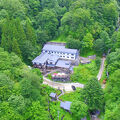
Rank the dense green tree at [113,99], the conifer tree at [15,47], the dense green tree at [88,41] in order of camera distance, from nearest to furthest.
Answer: the dense green tree at [113,99], the conifer tree at [15,47], the dense green tree at [88,41]

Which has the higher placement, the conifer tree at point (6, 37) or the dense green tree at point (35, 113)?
the conifer tree at point (6, 37)

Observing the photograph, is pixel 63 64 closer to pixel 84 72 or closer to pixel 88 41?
pixel 84 72

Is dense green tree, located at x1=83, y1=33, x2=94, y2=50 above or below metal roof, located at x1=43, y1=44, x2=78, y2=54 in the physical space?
above

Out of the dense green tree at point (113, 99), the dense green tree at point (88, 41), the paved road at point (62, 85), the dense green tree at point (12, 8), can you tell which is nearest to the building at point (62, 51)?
the dense green tree at point (88, 41)

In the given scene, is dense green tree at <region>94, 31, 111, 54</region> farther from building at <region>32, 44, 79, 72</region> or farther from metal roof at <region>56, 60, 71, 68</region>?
metal roof at <region>56, 60, 71, 68</region>

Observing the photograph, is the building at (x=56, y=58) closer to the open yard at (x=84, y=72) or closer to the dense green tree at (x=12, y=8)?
the open yard at (x=84, y=72)

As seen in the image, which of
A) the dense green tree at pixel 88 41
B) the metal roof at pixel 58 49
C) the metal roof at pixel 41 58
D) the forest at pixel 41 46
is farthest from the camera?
the dense green tree at pixel 88 41

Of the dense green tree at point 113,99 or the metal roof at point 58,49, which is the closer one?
the dense green tree at point 113,99

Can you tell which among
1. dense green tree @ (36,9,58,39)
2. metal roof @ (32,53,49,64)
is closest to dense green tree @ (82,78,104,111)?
metal roof @ (32,53,49,64)
